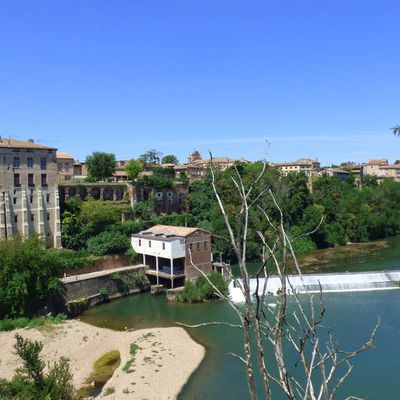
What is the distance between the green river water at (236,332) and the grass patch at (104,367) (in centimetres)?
442

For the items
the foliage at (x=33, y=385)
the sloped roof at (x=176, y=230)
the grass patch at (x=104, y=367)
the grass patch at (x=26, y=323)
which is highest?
the sloped roof at (x=176, y=230)

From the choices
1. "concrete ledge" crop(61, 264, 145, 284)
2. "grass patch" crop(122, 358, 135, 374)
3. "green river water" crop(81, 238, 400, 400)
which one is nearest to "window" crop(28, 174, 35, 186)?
"concrete ledge" crop(61, 264, 145, 284)

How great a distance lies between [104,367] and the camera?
24656 millimetres

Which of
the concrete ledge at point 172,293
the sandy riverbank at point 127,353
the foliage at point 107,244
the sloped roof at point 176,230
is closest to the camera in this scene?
the sandy riverbank at point 127,353

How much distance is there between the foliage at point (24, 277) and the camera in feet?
100

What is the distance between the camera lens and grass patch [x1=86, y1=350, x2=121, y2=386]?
2319cm

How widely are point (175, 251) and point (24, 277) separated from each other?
40.9 feet

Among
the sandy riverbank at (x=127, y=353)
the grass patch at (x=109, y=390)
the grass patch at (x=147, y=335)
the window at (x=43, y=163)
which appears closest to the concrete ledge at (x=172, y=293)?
the sandy riverbank at (x=127, y=353)

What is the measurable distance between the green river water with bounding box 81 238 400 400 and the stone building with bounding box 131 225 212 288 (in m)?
2.92

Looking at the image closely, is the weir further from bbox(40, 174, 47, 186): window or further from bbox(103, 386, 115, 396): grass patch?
bbox(40, 174, 47, 186): window

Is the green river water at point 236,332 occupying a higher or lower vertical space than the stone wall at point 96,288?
lower

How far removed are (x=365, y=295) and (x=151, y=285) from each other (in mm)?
17659

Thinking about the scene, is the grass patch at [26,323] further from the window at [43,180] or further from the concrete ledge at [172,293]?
the window at [43,180]

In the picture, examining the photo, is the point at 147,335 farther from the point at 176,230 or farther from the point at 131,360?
the point at 176,230
